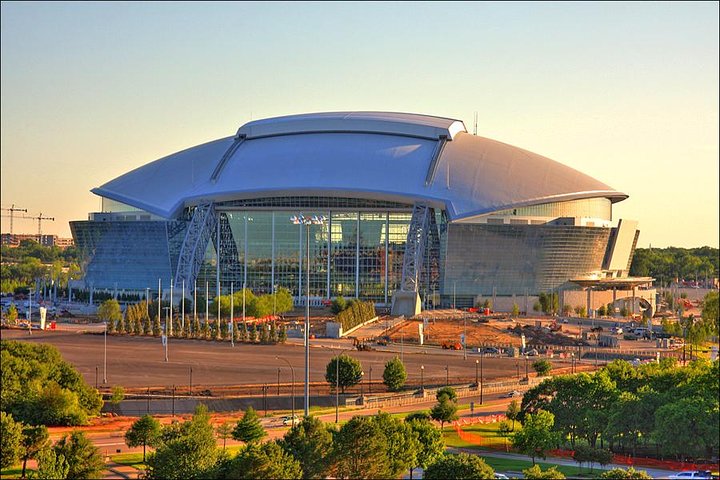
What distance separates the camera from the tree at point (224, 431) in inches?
2053

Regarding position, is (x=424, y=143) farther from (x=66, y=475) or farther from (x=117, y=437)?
(x=66, y=475)

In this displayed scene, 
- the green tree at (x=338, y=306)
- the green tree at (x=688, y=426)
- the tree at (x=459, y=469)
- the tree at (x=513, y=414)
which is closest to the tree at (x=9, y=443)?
the tree at (x=459, y=469)

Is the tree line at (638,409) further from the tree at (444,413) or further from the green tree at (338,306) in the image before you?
the green tree at (338,306)

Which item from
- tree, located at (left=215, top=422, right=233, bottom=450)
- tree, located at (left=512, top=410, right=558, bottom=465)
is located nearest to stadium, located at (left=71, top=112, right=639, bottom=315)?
tree, located at (left=215, top=422, right=233, bottom=450)

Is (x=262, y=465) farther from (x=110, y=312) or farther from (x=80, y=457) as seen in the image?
(x=110, y=312)

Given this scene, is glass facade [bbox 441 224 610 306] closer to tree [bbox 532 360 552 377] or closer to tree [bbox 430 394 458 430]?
tree [bbox 532 360 552 377]

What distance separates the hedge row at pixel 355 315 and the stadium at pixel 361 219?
1141 cm

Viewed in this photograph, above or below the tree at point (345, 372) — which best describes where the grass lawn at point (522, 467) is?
below

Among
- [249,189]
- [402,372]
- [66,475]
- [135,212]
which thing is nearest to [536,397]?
[402,372]

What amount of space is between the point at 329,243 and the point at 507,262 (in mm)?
23259

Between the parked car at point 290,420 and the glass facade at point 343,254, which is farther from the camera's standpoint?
the glass facade at point 343,254

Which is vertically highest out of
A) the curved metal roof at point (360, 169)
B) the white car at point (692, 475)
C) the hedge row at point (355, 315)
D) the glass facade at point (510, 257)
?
the curved metal roof at point (360, 169)

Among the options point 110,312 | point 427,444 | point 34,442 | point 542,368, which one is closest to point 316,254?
point 110,312

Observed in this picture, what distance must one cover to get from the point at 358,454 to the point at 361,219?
344 ft
